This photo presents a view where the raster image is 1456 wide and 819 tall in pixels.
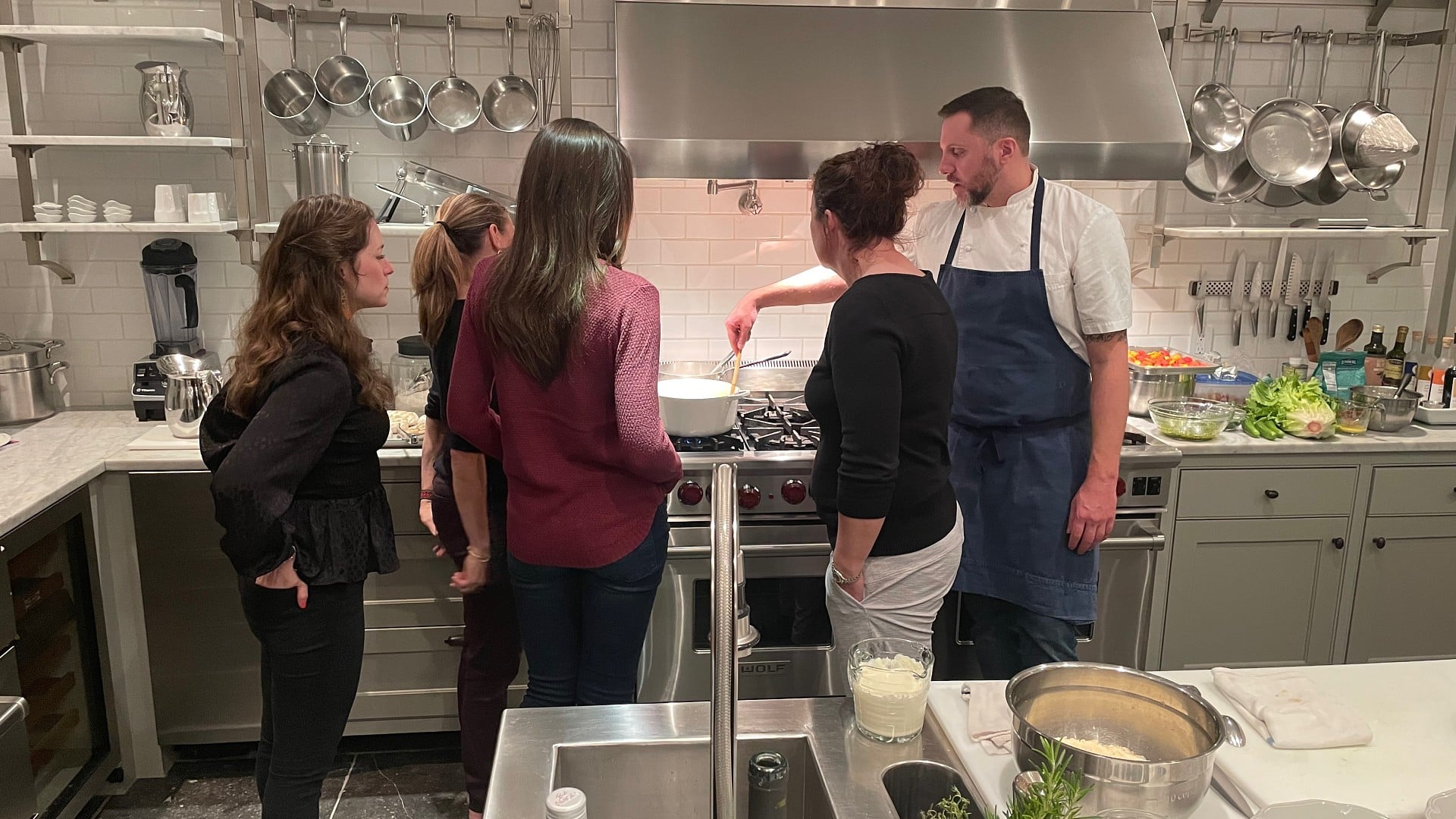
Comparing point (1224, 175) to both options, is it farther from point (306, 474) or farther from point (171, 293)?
point (171, 293)

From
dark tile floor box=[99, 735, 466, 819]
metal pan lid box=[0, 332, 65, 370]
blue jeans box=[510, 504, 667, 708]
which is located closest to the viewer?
blue jeans box=[510, 504, 667, 708]

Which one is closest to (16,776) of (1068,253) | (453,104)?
(453,104)

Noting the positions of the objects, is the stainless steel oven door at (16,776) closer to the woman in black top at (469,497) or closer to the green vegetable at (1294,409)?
the woman in black top at (469,497)

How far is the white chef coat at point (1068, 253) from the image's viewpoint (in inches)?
90.2

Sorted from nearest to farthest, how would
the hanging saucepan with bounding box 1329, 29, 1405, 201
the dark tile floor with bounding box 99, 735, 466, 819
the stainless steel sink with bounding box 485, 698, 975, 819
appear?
1. the stainless steel sink with bounding box 485, 698, 975, 819
2. the dark tile floor with bounding box 99, 735, 466, 819
3. the hanging saucepan with bounding box 1329, 29, 1405, 201

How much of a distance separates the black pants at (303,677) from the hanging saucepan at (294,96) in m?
1.77

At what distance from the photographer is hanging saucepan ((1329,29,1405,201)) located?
3607mm

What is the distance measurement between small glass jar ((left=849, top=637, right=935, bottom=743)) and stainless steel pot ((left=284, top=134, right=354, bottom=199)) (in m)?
2.44

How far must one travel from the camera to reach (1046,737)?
3.85 feet

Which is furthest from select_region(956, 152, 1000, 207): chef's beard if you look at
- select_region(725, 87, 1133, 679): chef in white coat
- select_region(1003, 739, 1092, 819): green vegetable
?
select_region(1003, 739, 1092, 819): green vegetable

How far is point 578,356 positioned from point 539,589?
0.55 metres

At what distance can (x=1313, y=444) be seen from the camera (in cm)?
322

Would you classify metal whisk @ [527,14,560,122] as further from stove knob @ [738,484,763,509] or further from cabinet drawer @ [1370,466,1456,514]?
cabinet drawer @ [1370,466,1456,514]

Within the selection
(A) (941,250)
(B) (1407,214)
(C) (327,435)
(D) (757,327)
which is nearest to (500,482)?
(C) (327,435)
